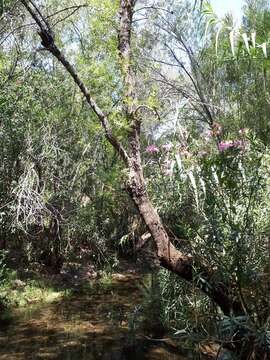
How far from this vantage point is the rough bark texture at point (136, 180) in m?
5.14

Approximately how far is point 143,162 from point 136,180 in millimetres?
6708

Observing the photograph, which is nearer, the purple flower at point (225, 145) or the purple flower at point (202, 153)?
the purple flower at point (225, 145)

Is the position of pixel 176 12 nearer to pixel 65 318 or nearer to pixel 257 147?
pixel 65 318

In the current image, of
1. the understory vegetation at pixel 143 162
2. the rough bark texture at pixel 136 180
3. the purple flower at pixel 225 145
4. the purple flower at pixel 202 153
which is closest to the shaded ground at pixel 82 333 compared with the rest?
the understory vegetation at pixel 143 162

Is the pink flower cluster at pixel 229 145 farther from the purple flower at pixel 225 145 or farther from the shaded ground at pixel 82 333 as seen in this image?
the shaded ground at pixel 82 333

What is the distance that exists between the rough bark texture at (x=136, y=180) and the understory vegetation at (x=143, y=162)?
0.02 meters

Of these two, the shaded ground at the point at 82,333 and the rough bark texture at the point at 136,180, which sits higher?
the rough bark texture at the point at 136,180

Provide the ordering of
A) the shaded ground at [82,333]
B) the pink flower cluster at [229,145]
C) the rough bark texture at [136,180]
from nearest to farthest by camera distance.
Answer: the pink flower cluster at [229,145], the rough bark texture at [136,180], the shaded ground at [82,333]

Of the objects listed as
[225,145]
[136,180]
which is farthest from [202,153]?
[136,180]

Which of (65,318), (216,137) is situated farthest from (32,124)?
(216,137)

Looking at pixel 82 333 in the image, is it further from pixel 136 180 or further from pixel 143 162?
pixel 143 162

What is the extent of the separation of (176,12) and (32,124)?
6948mm

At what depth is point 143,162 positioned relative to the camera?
12.6 meters

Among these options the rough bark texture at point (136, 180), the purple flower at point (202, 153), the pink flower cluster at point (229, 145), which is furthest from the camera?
the purple flower at point (202, 153)
